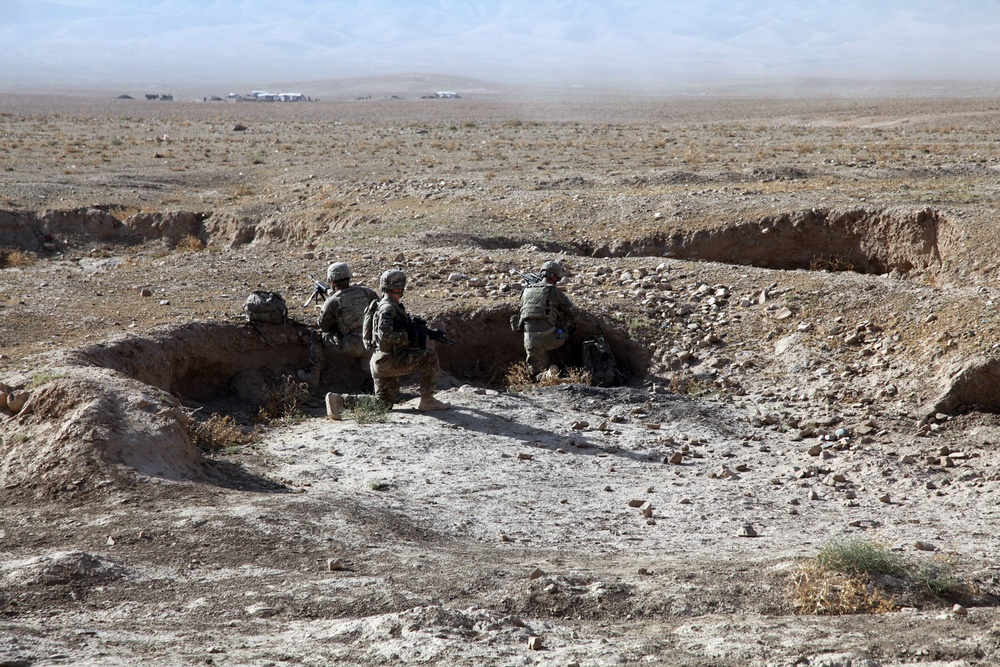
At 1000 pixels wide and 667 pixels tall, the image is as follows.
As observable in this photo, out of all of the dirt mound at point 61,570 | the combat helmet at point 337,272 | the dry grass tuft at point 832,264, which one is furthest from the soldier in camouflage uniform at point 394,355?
the dry grass tuft at point 832,264

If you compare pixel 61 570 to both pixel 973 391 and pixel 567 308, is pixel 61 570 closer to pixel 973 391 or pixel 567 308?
pixel 567 308

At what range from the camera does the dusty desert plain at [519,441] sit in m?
4.95

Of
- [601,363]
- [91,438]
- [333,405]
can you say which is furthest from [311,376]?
[91,438]

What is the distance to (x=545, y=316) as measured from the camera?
10133 millimetres

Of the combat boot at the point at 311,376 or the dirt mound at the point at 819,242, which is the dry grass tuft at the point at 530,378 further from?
the dirt mound at the point at 819,242

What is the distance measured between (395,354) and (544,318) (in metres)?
1.92

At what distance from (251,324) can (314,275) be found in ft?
6.61

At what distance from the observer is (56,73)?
569 ft

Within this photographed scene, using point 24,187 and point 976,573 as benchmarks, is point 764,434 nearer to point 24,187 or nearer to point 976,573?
point 976,573

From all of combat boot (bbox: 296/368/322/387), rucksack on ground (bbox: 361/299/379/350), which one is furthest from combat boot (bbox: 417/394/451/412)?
combat boot (bbox: 296/368/322/387)

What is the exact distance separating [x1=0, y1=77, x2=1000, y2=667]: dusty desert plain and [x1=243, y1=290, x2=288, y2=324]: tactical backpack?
15 cm

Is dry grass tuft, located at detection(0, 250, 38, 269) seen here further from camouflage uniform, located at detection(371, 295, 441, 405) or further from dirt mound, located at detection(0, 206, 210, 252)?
camouflage uniform, located at detection(371, 295, 441, 405)

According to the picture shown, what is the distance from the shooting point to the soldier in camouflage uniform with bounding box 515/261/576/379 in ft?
33.3

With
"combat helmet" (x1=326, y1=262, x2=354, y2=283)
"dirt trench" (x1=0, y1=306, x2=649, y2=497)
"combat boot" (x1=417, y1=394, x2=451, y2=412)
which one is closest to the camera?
"dirt trench" (x1=0, y1=306, x2=649, y2=497)
